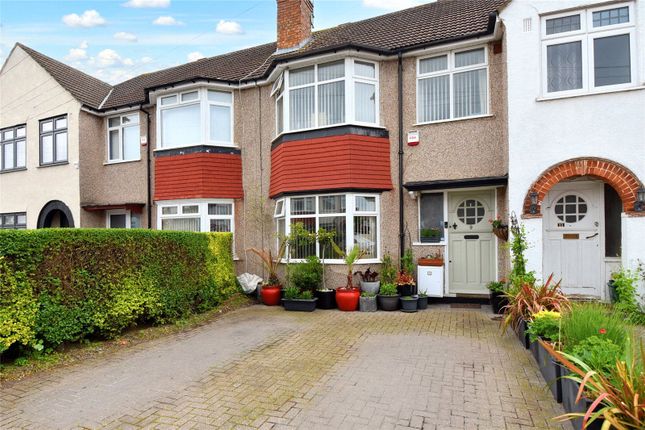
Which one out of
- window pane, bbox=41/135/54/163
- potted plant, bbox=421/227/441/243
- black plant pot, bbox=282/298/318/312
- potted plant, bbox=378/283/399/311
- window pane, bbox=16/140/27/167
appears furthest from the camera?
window pane, bbox=16/140/27/167

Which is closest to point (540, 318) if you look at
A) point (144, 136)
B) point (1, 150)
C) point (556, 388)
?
point (556, 388)

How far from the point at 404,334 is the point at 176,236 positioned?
4.67m

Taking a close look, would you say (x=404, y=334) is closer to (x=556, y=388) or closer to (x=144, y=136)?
(x=556, y=388)

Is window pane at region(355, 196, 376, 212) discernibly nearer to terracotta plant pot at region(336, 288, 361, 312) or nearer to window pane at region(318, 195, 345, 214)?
window pane at region(318, 195, 345, 214)

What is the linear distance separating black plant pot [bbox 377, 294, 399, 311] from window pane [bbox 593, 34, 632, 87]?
5.58 m

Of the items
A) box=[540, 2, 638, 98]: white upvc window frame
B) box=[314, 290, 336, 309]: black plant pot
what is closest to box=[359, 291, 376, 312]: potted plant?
box=[314, 290, 336, 309]: black plant pot

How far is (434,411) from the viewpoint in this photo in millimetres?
3711

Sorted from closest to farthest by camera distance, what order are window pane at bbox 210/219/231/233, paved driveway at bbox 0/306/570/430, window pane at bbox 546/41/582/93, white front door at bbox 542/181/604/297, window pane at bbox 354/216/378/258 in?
paved driveway at bbox 0/306/570/430 < window pane at bbox 546/41/582/93 < white front door at bbox 542/181/604/297 < window pane at bbox 354/216/378/258 < window pane at bbox 210/219/231/233

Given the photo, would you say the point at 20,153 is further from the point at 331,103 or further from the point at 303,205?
the point at 331,103

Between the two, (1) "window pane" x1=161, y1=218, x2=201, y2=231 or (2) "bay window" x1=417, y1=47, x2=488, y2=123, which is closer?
(2) "bay window" x1=417, y1=47, x2=488, y2=123

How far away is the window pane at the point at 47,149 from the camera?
13.1 metres

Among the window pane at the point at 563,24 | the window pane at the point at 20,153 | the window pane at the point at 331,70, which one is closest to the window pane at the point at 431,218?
the window pane at the point at 331,70

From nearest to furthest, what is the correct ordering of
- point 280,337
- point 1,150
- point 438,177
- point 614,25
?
1. point 280,337
2. point 614,25
3. point 438,177
4. point 1,150

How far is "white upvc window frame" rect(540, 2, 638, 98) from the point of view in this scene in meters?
6.90
